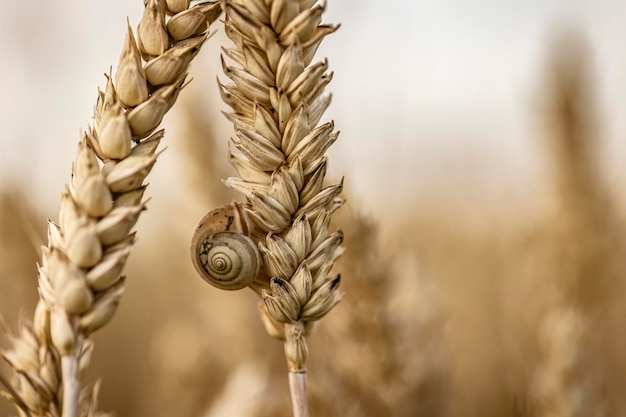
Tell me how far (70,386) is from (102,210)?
132 mm

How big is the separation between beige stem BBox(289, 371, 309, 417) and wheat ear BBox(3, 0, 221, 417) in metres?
0.16

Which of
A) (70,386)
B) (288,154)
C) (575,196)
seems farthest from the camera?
(575,196)

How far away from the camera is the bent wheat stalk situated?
57 centimetres

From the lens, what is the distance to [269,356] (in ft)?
5.99

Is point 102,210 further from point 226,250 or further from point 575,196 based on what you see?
point 575,196

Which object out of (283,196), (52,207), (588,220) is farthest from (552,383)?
(52,207)

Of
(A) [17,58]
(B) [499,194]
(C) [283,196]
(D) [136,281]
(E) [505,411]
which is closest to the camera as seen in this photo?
(C) [283,196]

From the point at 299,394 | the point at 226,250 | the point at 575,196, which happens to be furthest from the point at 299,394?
the point at 575,196

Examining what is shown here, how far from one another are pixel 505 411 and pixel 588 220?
1.94 ft

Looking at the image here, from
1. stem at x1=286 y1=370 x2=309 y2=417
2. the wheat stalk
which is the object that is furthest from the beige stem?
the wheat stalk

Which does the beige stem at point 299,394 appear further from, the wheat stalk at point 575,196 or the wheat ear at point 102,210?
the wheat stalk at point 575,196

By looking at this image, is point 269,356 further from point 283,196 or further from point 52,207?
point 283,196

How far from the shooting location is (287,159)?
1.94 feet

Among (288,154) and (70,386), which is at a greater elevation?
(288,154)
